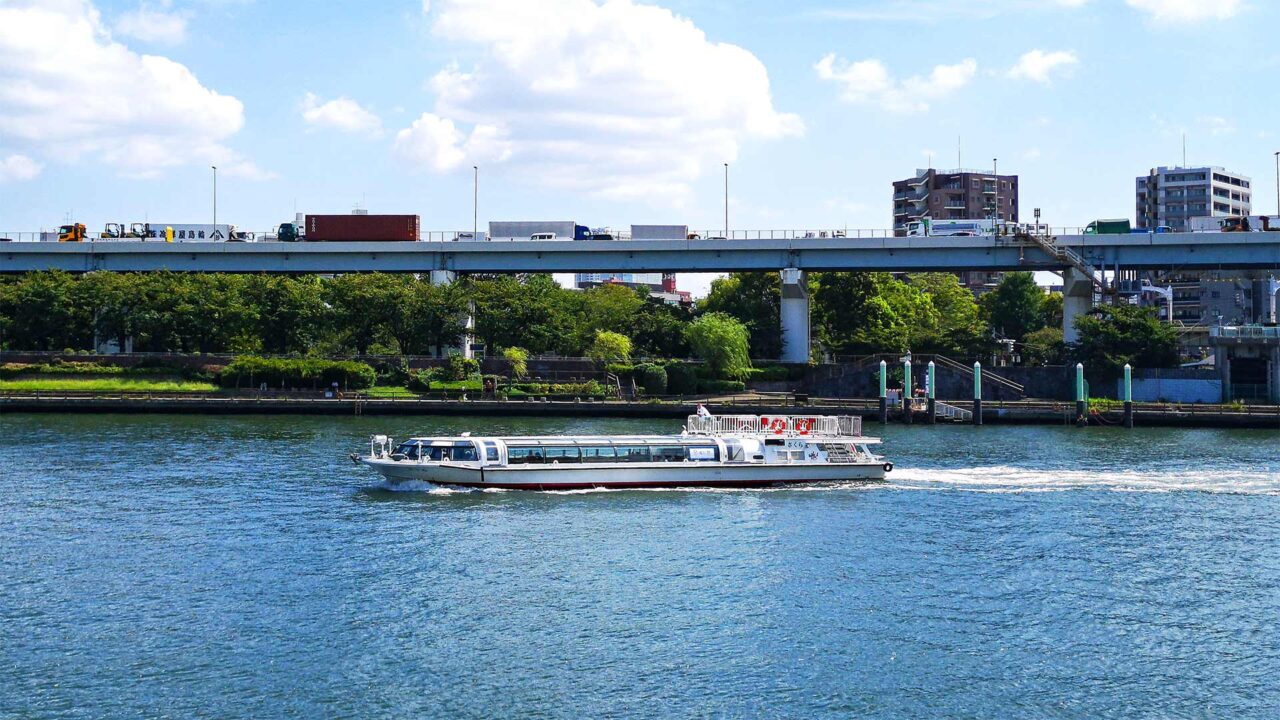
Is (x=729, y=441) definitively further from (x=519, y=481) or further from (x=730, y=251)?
(x=730, y=251)

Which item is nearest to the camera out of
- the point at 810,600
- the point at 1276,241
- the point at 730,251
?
the point at 810,600

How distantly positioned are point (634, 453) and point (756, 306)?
69.4m

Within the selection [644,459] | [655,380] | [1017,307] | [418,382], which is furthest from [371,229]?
[1017,307]

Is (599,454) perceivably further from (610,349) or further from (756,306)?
(756,306)

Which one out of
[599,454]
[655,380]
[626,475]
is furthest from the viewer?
[655,380]

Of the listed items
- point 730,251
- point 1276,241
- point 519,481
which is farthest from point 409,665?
point 1276,241

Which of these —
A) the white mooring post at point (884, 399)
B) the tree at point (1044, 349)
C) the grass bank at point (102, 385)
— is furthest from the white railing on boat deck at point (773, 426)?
the grass bank at point (102, 385)

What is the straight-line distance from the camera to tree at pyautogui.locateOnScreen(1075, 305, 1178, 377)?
11538cm

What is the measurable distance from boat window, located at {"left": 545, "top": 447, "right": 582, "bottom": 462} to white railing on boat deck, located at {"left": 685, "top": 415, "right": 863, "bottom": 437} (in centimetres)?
768

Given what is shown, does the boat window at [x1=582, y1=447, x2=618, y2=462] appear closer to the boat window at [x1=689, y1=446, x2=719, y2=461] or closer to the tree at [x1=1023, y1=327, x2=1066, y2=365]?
the boat window at [x1=689, y1=446, x2=719, y2=461]

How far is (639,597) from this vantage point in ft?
148

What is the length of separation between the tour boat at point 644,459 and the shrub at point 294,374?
4886 cm

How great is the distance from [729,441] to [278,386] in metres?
62.7

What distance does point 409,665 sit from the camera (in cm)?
3797
